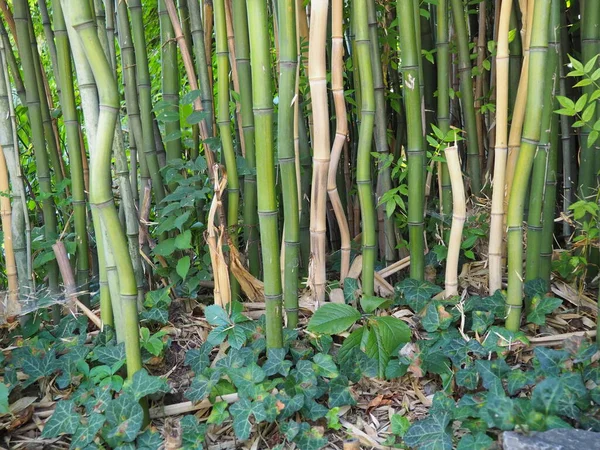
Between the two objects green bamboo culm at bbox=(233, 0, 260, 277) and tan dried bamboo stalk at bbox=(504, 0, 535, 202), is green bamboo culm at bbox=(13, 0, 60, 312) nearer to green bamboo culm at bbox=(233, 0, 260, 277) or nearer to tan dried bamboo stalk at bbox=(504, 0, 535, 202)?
green bamboo culm at bbox=(233, 0, 260, 277)

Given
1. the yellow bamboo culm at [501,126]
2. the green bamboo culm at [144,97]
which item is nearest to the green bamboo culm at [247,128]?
the green bamboo culm at [144,97]

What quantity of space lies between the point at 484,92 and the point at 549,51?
0.57m

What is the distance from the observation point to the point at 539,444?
1.03 m

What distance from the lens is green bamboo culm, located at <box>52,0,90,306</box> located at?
1.54 metres

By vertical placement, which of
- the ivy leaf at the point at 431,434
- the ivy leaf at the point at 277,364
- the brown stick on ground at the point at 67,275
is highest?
the brown stick on ground at the point at 67,275

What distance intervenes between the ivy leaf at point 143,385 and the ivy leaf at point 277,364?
0.23 m

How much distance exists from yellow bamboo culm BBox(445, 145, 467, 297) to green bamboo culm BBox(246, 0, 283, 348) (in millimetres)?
430

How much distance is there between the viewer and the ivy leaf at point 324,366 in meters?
1.32

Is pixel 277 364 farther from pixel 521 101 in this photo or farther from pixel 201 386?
pixel 521 101

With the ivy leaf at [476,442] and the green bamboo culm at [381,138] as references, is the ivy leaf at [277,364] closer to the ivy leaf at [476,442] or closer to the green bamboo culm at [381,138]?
the ivy leaf at [476,442]

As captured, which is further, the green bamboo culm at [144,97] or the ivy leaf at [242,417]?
the green bamboo culm at [144,97]

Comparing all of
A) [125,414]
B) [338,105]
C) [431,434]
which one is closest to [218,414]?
[125,414]

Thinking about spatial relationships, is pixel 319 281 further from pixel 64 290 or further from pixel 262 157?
pixel 64 290

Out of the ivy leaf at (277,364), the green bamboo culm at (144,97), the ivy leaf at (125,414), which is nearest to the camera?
the ivy leaf at (125,414)
